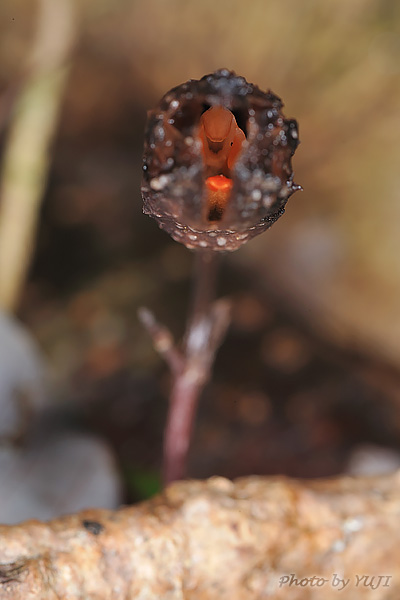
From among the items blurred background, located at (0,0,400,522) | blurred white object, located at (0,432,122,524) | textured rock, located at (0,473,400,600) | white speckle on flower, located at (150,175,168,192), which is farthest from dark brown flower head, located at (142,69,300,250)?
blurred background, located at (0,0,400,522)

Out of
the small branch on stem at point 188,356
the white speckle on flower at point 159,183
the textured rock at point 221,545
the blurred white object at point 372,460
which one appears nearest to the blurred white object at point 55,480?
the small branch on stem at point 188,356

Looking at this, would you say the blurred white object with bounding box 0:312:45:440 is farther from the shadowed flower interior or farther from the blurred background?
the shadowed flower interior

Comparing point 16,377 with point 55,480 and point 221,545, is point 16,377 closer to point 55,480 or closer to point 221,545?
point 55,480

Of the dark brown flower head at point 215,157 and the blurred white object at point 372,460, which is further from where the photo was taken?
the blurred white object at point 372,460

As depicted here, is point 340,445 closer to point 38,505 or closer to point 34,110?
point 38,505

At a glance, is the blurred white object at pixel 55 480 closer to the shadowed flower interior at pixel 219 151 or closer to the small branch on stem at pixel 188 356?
the small branch on stem at pixel 188 356

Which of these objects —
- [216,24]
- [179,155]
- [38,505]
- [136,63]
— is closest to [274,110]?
[179,155]

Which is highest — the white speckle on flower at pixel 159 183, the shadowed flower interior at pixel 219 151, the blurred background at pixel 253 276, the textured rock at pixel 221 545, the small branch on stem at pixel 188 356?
the blurred background at pixel 253 276

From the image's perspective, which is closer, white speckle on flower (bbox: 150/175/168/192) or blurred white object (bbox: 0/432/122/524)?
white speckle on flower (bbox: 150/175/168/192)
